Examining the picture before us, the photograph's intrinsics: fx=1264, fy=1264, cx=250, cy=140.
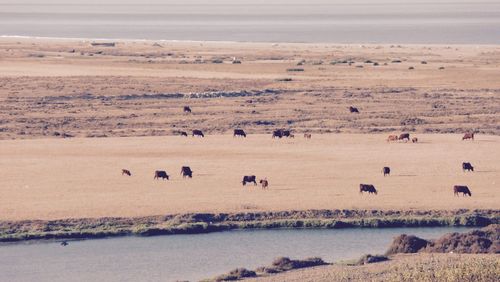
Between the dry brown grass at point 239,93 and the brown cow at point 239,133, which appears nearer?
the brown cow at point 239,133

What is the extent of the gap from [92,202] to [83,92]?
2984cm

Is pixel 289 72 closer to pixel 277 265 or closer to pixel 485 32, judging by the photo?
pixel 277 265

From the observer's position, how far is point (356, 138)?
51812 mm

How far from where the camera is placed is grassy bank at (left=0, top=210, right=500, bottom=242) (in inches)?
1366

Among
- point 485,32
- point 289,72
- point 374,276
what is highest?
point 485,32

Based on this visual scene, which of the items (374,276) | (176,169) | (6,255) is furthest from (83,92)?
(374,276)

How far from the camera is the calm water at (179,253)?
1197 inches

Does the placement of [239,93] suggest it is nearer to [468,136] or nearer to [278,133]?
[278,133]

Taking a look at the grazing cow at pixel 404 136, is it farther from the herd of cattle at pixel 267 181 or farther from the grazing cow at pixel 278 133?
the grazing cow at pixel 278 133

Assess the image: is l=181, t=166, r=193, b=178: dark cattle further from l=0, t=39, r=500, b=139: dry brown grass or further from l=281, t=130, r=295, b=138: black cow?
l=0, t=39, r=500, b=139: dry brown grass

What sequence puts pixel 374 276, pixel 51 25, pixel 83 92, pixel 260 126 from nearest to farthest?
pixel 374 276
pixel 260 126
pixel 83 92
pixel 51 25

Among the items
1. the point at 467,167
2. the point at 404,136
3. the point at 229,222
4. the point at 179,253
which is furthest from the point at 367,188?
the point at 404,136

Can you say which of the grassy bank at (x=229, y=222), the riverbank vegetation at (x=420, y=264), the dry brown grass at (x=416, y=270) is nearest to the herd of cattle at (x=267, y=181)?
the grassy bank at (x=229, y=222)

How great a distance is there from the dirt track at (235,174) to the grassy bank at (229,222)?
1.95 feet
